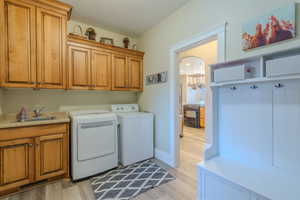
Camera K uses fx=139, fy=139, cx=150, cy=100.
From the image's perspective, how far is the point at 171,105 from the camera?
2484 mm

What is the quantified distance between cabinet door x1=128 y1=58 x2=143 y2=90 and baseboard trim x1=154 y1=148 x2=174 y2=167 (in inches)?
57.1

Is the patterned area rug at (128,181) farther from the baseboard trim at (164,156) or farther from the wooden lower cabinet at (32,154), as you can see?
the wooden lower cabinet at (32,154)

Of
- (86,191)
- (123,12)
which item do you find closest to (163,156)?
(86,191)

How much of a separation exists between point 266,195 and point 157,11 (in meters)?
2.67

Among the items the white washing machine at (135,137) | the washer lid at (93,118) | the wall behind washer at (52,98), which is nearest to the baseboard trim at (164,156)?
the white washing machine at (135,137)

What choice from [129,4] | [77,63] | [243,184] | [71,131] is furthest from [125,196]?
[129,4]

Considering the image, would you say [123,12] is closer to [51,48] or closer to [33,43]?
[51,48]

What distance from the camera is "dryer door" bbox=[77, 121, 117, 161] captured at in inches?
83.0

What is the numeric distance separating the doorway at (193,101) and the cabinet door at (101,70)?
54.7 inches

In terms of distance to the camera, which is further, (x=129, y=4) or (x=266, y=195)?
(x=129, y=4)

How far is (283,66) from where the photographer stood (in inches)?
42.4

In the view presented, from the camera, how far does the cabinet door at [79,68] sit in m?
2.37

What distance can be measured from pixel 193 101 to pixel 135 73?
538 cm

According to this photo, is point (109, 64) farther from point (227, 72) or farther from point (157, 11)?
point (227, 72)
